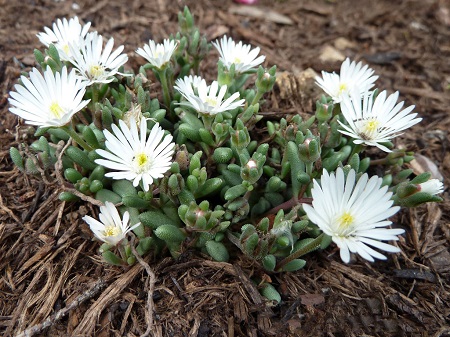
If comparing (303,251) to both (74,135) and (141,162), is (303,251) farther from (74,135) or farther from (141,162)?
(74,135)

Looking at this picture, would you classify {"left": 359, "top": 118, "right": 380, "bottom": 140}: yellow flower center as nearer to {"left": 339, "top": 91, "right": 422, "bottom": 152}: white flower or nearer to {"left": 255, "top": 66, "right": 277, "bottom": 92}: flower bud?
{"left": 339, "top": 91, "right": 422, "bottom": 152}: white flower

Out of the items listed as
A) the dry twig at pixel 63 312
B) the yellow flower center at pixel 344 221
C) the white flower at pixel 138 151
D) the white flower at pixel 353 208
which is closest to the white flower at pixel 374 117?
the white flower at pixel 353 208

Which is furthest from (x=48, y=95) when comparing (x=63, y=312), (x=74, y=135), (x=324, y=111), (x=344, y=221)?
(x=344, y=221)

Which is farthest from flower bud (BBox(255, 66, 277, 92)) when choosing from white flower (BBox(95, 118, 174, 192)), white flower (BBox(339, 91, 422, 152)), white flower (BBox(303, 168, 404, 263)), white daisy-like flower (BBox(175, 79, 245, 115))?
white flower (BBox(303, 168, 404, 263))

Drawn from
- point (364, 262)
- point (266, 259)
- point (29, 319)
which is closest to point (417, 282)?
point (364, 262)

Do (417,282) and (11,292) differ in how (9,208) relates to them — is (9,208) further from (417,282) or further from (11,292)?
(417,282)
